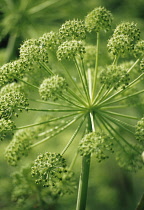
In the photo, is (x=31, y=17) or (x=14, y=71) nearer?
(x=14, y=71)

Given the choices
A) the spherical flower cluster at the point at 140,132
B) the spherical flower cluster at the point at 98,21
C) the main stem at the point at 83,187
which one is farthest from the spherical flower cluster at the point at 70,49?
the main stem at the point at 83,187

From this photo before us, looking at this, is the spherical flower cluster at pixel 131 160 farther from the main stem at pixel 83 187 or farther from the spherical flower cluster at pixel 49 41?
the spherical flower cluster at pixel 49 41

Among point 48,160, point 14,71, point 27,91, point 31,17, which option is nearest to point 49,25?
point 31,17

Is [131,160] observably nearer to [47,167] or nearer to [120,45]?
[47,167]

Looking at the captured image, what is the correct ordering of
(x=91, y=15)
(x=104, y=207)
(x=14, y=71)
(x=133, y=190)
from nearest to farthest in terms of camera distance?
(x=14, y=71)
(x=91, y=15)
(x=104, y=207)
(x=133, y=190)

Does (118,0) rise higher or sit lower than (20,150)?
higher

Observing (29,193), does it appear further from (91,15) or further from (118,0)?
(118,0)

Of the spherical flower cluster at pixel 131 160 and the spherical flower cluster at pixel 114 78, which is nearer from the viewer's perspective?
the spherical flower cluster at pixel 114 78

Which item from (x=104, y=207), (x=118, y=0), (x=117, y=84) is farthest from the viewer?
(x=118, y=0)
